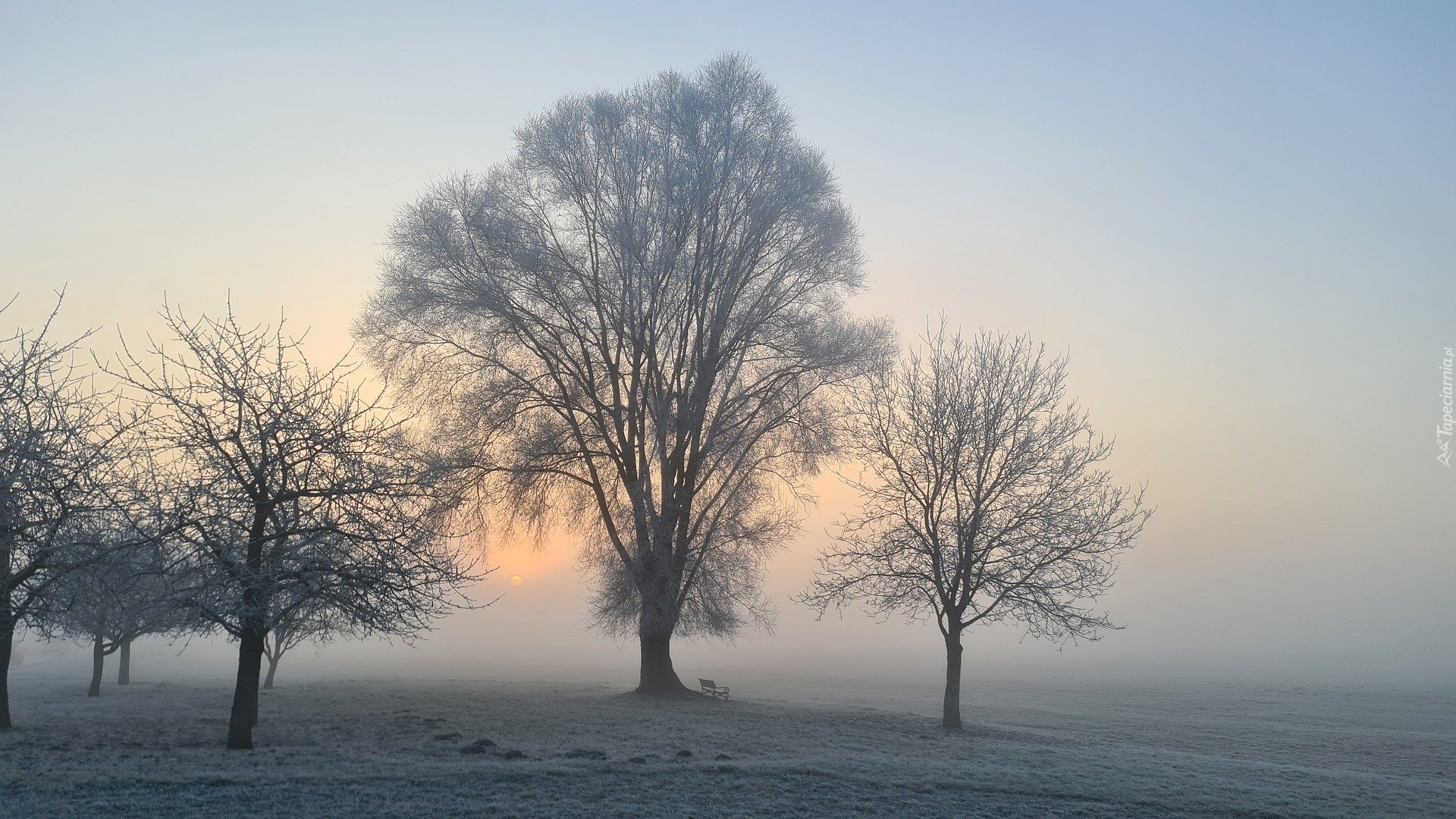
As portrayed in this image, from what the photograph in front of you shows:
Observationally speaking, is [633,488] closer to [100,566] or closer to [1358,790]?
[100,566]

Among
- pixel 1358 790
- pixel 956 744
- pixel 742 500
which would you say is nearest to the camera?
pixel 1358 790

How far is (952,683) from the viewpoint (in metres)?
23.0

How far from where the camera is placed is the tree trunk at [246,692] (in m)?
14.5

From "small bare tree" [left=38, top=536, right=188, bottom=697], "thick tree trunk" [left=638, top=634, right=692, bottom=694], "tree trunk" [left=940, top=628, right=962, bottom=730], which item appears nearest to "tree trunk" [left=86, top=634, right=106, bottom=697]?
"small bare tree" [left=38, top=536, right=188, bottom=697]

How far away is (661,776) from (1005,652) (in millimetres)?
138324

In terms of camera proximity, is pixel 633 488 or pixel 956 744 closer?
pixel 956 744

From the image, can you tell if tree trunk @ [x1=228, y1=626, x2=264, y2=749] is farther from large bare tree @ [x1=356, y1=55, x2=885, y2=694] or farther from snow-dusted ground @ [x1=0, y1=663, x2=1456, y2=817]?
large bare tree @ [x1=356, y1=55, x2=885, y2=694]

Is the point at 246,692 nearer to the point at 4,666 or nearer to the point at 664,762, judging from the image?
the point at 4,666

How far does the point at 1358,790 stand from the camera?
609 inches

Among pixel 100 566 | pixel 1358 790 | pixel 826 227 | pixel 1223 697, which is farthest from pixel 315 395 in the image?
pixel 1223 697

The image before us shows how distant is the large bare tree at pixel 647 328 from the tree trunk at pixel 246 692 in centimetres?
1093

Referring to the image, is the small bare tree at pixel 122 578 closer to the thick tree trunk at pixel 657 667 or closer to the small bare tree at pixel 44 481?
the small bare tree at pixel 44 481

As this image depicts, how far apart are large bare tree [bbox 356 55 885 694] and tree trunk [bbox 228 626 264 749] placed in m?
10.9

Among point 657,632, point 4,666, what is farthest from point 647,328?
point 4,666
